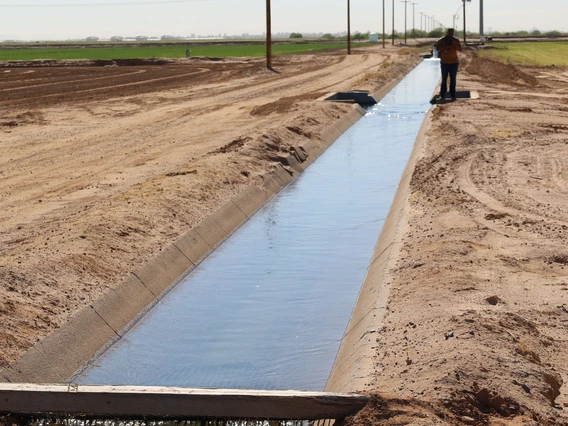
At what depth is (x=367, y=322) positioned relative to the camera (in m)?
9.09

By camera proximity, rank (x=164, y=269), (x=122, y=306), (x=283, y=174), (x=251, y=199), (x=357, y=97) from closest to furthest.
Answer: (x=122, y=306) → (x=164, y=269) → (x=251, y=199) → (x=283, y=174) → (x=357, y=97)

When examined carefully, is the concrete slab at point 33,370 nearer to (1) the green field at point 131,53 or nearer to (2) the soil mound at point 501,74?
(2) the soil mound at point 501,74

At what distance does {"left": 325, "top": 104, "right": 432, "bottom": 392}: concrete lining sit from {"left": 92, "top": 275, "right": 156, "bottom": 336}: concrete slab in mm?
2332

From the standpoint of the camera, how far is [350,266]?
12.6 m

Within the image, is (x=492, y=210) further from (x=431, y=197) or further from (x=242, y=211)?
(x=242, y=211)

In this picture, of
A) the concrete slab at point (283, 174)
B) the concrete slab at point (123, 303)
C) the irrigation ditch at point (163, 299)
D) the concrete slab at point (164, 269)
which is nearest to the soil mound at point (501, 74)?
the concrete slab at point (283, 174)

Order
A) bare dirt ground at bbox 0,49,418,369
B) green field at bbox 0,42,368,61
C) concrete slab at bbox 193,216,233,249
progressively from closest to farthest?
bare dirt ground at bbox 0,49,418,369
concrete slab at bbox 193,216,233,249
green field at bbox 0,42,368,61

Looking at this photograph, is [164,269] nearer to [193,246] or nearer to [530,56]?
[193,246]

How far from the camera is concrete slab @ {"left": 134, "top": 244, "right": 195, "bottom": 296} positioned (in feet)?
36.3

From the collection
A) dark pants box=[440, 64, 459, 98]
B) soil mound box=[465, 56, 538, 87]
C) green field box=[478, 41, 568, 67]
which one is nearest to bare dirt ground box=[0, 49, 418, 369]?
dark pants box=[440, 64, 459, 98]

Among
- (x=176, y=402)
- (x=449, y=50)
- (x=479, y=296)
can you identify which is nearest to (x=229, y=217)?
(x=479, y=296)

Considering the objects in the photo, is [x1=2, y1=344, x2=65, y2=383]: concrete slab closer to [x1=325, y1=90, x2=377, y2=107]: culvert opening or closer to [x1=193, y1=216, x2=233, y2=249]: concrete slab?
[x1=193, y1=216, x2=233, y2=249]: concrete slab

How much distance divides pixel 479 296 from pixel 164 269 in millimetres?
4307

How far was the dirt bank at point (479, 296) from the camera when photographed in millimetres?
6324
